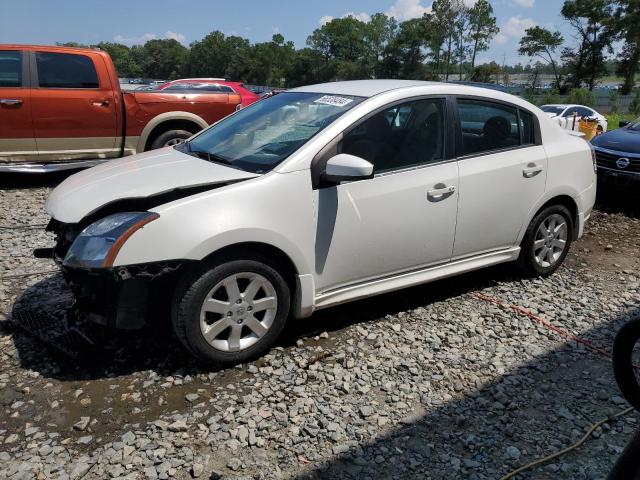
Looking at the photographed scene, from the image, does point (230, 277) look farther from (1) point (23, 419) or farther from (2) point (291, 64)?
(2) point (291, 64)

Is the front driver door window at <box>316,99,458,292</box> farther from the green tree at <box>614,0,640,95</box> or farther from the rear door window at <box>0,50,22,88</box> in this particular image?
the green tree at <box>614,0,640,95</box>

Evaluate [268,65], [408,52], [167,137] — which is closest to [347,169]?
[167,137]

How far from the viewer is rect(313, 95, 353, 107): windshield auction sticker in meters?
3.77

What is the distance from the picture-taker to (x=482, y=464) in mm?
2613

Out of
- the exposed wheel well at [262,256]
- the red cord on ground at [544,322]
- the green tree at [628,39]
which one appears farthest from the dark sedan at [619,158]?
the green tree at [628,39]

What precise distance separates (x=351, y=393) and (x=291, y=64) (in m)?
106

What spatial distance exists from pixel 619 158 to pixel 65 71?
7788mm

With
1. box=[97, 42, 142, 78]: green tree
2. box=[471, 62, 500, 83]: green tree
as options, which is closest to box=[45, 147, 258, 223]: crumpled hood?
box=[471, 62, 500, 83]: green tree

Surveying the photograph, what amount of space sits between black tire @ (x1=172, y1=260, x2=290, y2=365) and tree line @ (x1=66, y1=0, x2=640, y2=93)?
155 ft

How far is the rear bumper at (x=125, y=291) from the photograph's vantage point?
2.94 m

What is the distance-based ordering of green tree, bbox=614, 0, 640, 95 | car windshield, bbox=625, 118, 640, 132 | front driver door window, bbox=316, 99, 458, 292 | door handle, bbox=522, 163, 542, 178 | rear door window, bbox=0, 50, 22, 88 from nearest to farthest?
front driver door window, bbox=316, 99, 458, 292
door handle, bbox=522, 163, 542, 178
rear door window, bbox=0, 50, 22, 88
car windshield, bbox=625, 118, 640, 132
green tree, bbox=614, 0, 640, 95

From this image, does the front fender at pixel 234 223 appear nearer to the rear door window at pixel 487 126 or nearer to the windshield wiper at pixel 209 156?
the windshield wiper at pixel 209 156

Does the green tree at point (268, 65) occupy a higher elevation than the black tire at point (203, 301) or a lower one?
higher

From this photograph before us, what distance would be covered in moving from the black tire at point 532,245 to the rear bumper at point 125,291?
9.70 ft
